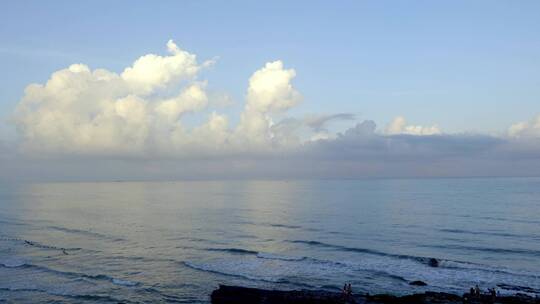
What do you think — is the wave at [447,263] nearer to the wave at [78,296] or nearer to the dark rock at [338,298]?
the dark rock at [338,298]

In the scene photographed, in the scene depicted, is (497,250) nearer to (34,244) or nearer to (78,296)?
(78,296)

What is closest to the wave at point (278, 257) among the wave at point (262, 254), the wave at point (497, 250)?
the wave at point (262, 254)

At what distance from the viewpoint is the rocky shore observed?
41906mm

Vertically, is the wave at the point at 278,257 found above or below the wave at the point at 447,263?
below

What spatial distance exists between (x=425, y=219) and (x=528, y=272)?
55337 millimetres

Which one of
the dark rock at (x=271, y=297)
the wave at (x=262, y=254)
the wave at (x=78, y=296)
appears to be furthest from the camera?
the wave at (x=262, y=254)

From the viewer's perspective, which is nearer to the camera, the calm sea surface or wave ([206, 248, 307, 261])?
the calm sea surface

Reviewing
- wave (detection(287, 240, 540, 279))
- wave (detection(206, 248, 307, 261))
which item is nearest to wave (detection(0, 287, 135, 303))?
wave (detection(206, 248, 307, 261))

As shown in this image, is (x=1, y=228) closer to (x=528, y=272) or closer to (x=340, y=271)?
(x=340, y=271)

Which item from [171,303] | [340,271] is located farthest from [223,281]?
[340,271]

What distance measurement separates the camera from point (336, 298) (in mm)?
42625

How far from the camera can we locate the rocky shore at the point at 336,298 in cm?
4191

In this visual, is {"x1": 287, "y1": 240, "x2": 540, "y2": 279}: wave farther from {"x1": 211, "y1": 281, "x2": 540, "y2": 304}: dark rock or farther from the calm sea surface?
{"x1": 211, "y1": 281, "x2": 540, "y2": 304}: dark rock

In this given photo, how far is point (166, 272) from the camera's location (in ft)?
193
